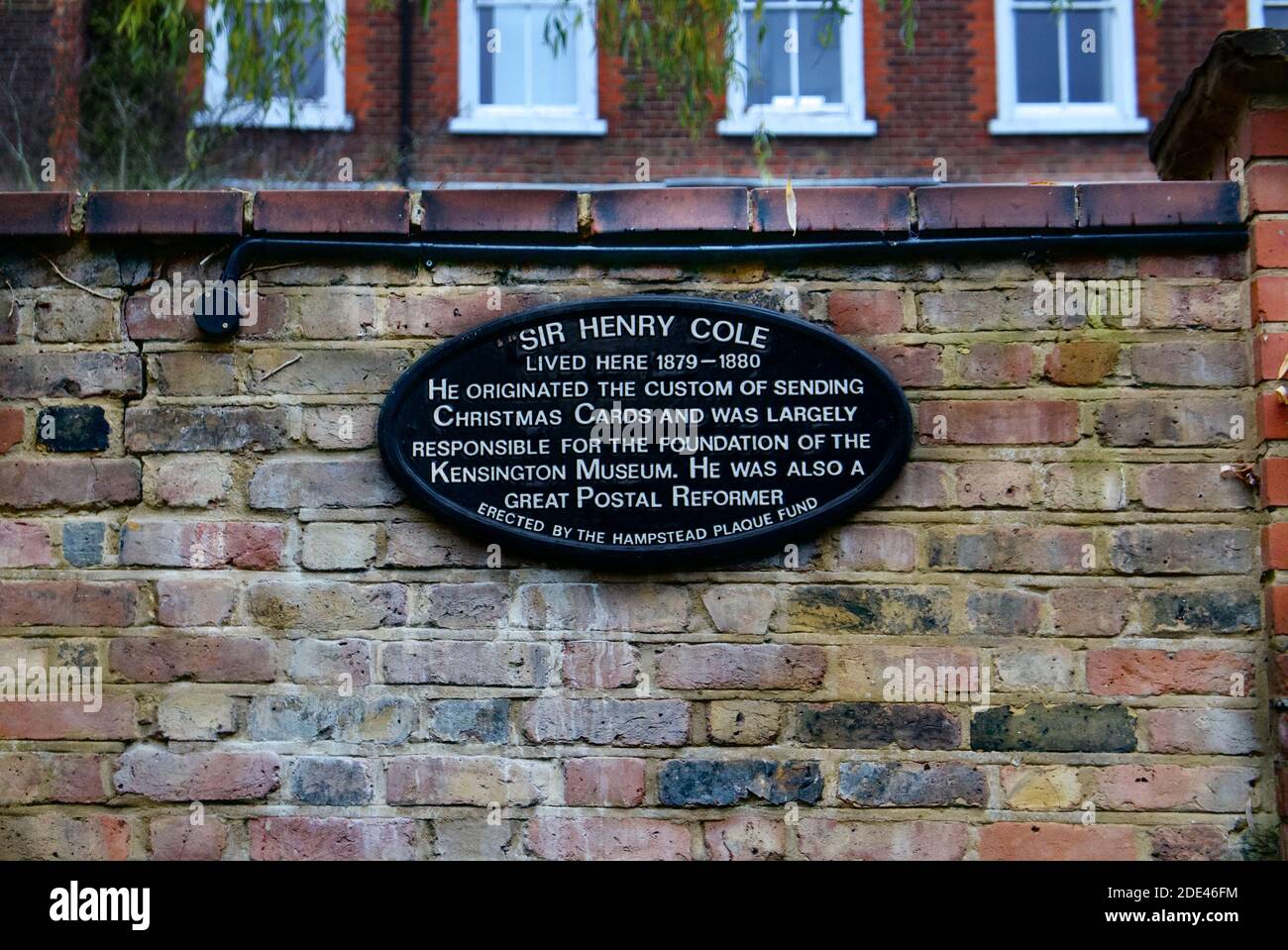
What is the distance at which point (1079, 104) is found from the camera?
9234 mm

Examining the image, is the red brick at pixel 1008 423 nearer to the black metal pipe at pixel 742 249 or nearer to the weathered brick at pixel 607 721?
the black metal pipe at pixel 742 249

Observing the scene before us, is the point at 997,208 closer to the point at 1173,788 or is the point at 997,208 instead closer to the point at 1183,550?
the point at 1183,550

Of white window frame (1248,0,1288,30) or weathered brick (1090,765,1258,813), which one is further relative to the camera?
white window frame (1248,0,1288,30)

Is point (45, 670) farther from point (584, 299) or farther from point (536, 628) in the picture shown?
point (584, 299)

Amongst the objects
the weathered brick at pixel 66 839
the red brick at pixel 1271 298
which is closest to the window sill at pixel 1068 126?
the red brick at pixel 1271 298

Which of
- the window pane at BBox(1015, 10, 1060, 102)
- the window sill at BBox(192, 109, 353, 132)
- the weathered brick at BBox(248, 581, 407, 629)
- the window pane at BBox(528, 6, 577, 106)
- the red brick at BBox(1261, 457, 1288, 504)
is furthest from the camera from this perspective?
the window pane at BBox(1015, 10, 1060, 102)

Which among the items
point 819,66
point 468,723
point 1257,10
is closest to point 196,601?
point 468,723

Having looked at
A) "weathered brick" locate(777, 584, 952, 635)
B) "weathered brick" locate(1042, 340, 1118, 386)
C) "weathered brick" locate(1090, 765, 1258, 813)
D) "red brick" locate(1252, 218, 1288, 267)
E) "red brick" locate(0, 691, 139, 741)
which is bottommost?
"weathered brick" locate(1090, 765, 1258, 813)

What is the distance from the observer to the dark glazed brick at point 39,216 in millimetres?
3580

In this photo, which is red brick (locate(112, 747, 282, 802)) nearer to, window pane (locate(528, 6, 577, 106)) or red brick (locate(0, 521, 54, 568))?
red brick (locate(0, 521, 54, 568))

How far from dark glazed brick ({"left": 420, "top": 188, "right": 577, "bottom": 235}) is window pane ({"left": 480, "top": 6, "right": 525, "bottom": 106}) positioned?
593 cm

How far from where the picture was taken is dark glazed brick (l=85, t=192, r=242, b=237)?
356 cm

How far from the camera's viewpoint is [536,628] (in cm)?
347

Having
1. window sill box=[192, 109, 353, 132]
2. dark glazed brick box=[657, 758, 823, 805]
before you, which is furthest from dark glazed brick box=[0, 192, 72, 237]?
window sill box=[192, 109, 353, 132]
